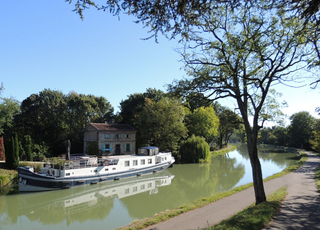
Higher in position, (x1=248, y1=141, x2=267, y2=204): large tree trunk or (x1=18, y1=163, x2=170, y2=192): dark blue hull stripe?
(x1=248, y1=141, x2=267, y2=204): large tree trunk

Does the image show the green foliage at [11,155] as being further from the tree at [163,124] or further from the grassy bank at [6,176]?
the tree at [163,124]

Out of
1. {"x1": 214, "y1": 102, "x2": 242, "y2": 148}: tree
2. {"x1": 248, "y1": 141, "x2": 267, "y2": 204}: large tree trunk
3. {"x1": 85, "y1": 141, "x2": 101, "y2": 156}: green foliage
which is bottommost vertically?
{"x1": 248, "y1": 141, "x2": 267, "y2": 204}: large tree trunk

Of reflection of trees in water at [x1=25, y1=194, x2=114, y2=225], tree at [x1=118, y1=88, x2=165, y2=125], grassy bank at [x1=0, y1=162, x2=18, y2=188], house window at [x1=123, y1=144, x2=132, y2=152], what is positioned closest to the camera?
reflection of trees in water at [x1=25, y1=194, x2=114, y2=225]

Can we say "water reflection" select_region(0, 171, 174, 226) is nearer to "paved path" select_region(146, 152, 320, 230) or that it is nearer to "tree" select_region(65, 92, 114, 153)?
"paved path" select_region(146, 152, 320, 230)

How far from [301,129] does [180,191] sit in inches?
2357

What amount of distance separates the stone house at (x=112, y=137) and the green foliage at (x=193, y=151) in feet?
27.2

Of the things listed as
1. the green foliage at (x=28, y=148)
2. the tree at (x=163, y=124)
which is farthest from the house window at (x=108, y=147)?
the green foliage at (x=28, y=148)

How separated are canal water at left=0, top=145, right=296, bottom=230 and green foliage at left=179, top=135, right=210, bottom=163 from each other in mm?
10522

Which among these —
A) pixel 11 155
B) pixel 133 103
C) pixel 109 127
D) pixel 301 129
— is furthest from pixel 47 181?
pixel 301 129

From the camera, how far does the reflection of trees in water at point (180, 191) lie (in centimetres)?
1601

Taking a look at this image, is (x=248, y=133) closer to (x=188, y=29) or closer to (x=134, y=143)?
(x=188, y=29)

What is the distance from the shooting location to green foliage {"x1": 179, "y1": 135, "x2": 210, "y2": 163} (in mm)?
37469

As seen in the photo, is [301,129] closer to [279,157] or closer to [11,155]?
[279,157]

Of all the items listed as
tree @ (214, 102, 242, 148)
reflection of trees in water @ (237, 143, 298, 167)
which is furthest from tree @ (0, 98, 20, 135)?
reflection of trees in water @ (237, 143, 298, 167)
